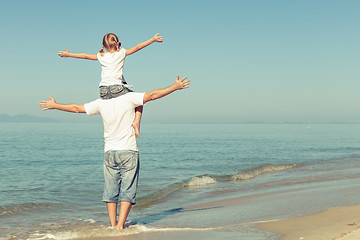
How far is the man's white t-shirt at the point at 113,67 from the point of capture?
504 centimetres


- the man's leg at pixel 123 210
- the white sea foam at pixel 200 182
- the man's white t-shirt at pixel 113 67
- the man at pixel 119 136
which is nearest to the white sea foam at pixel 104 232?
the man's leg at pixel 123 210

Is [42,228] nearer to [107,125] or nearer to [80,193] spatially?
[107,125]

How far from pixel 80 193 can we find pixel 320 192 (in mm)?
7254

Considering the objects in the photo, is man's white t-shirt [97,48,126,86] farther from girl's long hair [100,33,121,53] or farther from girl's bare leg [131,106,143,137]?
girl's bare leg [131,106,143,137]

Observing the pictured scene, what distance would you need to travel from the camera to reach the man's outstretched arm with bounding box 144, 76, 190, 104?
464 centimetres

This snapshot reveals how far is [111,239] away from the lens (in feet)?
16.7

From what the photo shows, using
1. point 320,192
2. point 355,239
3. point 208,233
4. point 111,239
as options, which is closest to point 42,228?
point 111,239

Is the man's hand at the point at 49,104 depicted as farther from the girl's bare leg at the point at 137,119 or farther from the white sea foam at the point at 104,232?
the white sea foam at the point at 104,232

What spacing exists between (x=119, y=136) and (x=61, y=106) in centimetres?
92

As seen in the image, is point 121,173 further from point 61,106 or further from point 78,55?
point 78,55

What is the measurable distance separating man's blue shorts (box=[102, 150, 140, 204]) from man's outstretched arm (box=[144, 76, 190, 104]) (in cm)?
86

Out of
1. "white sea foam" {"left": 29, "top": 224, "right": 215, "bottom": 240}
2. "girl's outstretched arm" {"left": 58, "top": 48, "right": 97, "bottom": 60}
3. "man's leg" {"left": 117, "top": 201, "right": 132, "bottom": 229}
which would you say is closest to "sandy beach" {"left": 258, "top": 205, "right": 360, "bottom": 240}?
"white sea foam" {"left": 29, "top": 224, "right": 215, "bottom": 240}

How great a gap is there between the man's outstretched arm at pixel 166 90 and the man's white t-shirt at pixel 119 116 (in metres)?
0.12

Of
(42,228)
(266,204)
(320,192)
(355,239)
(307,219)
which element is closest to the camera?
(355,239)
